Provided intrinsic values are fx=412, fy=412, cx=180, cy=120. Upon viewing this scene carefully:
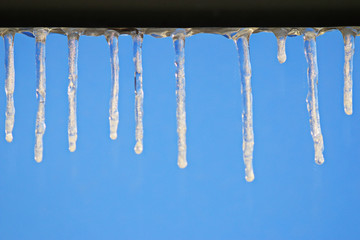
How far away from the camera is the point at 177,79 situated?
3.37 ft

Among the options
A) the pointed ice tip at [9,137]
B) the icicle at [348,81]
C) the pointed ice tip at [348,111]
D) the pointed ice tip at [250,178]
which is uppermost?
the icicle at [348,81]

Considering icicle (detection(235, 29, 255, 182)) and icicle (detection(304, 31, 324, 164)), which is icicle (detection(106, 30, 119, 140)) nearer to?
icicle (detection(235, 29, 255, 182))

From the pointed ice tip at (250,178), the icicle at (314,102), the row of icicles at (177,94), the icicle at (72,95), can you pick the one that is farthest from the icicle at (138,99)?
the icicle at (314,102)

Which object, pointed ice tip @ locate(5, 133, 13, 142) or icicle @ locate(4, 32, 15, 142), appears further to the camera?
pointed ice tip @ locate(5, 133, 13, 142)

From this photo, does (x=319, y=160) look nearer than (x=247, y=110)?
Yes

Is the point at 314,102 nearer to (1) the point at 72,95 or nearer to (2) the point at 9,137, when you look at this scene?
(1) the point at 72,95

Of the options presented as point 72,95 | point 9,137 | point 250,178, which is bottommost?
point 250,178

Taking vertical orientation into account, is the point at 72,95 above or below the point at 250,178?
above

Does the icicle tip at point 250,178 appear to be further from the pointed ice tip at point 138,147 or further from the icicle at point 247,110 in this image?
the pointed ice tip at point 138,147

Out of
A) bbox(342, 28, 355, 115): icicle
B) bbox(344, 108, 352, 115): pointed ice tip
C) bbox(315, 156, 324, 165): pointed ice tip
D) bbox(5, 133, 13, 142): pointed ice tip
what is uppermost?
bbox(342, 28, 355, 115): icicle

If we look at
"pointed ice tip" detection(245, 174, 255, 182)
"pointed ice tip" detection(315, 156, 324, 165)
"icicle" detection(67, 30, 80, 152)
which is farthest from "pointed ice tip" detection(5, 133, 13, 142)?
"pointed ice tip" detection(315, 156, 324, 165)

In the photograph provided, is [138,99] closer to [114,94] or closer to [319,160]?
[114,94]

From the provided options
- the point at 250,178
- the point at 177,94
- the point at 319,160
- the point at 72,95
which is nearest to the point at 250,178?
the point at 250,178

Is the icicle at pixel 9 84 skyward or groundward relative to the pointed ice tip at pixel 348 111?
skyward
